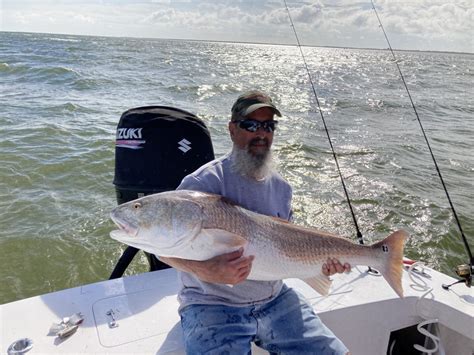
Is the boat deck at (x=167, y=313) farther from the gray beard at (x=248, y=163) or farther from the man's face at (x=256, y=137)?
the man's face at (x=256, y=137)

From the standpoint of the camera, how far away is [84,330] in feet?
7.77

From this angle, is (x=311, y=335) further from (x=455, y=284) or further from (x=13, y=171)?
(x=13, y=171)

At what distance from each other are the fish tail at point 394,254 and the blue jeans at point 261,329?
52 cm

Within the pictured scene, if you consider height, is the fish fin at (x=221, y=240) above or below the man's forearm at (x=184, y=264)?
above

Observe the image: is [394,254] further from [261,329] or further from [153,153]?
[153,153]

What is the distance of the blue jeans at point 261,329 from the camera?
2.25 m

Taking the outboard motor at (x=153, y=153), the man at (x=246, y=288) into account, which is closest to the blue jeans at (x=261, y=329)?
the man at (x=246, y=288)

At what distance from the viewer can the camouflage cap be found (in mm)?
2566

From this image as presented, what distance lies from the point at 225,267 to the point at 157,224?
0.41 metres

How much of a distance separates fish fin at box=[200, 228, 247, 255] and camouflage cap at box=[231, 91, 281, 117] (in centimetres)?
86

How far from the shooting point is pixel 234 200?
253 cm

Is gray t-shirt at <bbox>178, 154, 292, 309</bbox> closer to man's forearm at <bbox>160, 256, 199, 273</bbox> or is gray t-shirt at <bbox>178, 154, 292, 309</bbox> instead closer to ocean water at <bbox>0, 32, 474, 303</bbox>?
man's forearm at <bbox>160, 256, 199, 273</bbox>

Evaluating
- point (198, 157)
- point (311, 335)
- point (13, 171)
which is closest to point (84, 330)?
point (311, 335)

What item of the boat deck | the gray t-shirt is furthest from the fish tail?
the gray t-shirt
